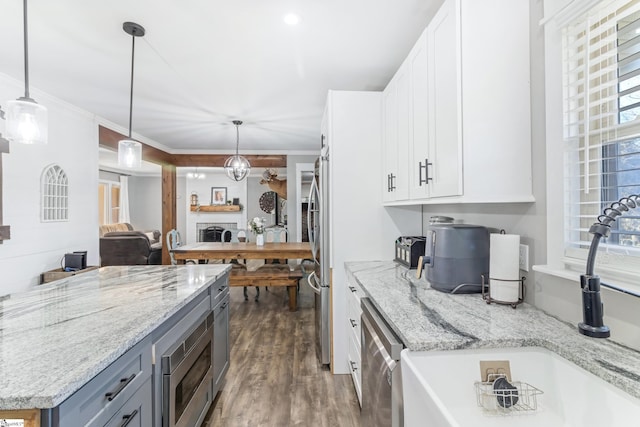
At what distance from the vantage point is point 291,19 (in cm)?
194

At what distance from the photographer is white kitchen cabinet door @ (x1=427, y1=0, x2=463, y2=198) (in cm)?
135

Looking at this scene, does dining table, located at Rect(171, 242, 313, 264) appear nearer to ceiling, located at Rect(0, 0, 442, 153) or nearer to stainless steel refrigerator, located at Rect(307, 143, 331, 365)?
stainless steel refrigerator, located at Rect(307, 143, 331, 365)

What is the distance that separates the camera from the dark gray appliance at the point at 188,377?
1.37 m

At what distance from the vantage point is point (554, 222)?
48.8 inches

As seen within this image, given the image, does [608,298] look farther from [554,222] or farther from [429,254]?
[429,254]

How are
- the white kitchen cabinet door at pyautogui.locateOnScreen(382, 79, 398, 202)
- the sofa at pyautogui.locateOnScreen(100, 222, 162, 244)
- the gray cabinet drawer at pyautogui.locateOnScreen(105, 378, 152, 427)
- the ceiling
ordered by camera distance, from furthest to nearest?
the sofa at pyautogui.locateOnScreen(100, 222, 162, 244), the white kitchen cabinet door at pyautogui.locateOnScreen(382, 79, 398, 202), the ceiling, the gray cabinet drawer at pyautogui.locateOnScreen(105, 378, 152, 427)

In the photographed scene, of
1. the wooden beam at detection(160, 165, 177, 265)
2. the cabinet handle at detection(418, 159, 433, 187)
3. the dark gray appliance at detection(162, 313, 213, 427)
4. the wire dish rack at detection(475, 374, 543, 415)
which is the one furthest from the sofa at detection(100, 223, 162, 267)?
the wire dish rack at detection(475, 374, 543, 415)

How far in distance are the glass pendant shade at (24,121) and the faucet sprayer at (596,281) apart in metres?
2.33

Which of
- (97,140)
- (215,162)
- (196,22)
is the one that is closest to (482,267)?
(196,22)

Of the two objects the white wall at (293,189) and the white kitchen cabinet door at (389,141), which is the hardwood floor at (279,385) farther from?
the white wall at (293,189)

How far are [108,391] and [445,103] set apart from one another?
5.59 ft

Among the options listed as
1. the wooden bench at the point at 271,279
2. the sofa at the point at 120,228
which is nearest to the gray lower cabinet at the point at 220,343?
the wooden bench at the point at 271,279

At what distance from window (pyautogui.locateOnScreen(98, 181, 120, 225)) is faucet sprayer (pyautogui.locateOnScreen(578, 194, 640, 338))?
9254 millimetres

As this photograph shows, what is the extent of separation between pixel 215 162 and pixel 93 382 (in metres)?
5.45
